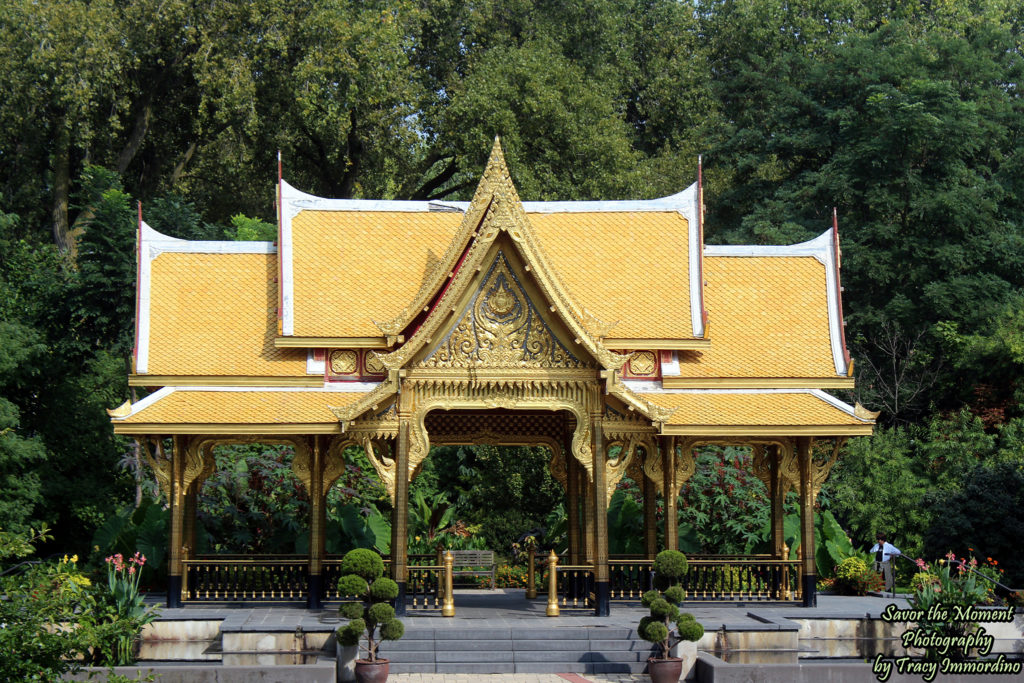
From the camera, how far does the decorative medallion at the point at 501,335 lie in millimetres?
17953

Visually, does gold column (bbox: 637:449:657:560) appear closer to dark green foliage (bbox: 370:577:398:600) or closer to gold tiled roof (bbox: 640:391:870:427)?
gold tiled roof (bbox: 640:391:870:427)

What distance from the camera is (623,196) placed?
3897 centimetres

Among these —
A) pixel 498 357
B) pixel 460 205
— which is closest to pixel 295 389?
pixel 498 357

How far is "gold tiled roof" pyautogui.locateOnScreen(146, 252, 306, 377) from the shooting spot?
19859mm

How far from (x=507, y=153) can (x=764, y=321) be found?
Answer: 17.3m

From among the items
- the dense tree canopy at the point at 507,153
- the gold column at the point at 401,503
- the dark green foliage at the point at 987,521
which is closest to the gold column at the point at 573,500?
the gold column at the point at 401,503

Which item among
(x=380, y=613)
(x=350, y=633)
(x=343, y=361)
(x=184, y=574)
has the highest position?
(x=343, y=361)

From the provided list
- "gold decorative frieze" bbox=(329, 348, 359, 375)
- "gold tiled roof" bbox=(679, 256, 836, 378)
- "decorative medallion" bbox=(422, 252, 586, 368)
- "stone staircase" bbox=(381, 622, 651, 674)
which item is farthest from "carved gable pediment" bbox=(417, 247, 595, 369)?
"stone staircase" bbox=(381, 622, 651, 674)

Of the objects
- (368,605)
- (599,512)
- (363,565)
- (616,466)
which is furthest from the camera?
(616,466)

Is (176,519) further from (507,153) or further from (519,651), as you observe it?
(507,153)

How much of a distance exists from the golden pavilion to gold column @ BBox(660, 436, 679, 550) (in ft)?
0.13

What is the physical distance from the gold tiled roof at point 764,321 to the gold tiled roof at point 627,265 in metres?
0.84

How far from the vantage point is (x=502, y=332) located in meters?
18.0

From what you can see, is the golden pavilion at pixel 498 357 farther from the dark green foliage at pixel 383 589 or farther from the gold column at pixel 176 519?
the dark green foliage at pixel 383 589
